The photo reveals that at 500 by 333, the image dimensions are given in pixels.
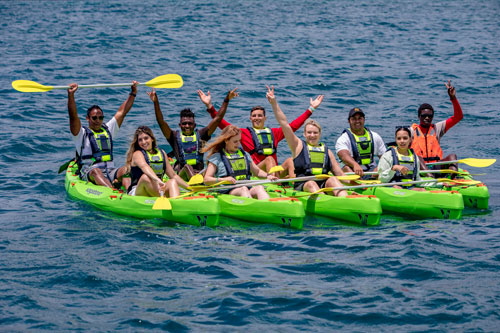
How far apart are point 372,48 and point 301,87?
5028 millimetres

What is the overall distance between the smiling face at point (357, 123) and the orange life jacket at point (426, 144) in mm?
892

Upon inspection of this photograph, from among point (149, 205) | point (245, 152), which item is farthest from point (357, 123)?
point (149, 205)

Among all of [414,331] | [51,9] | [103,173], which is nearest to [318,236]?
[414,331]

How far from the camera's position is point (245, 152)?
30.7ft

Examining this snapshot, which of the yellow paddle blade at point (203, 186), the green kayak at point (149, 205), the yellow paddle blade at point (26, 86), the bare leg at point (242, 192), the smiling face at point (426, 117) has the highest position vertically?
the yellow paddle blade at point (26, 86)

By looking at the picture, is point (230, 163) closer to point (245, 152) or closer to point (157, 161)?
point (245, 152)

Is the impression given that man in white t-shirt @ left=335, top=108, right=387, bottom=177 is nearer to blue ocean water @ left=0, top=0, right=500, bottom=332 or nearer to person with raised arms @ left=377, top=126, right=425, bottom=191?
person with raised arms @ left=377, top=126, right=425, bottom=191

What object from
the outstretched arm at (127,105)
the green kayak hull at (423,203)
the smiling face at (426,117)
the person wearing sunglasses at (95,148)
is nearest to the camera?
the green kayak hull at (423,203)

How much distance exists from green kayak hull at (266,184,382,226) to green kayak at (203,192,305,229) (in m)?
0.50

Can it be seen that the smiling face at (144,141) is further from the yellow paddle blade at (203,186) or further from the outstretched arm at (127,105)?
the outstretched arm at (127,105)

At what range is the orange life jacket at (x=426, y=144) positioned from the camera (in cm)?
1041

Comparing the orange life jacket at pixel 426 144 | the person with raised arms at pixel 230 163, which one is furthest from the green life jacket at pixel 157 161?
the orange life jacket at pixel 426 144

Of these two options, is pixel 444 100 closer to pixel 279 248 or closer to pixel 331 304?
pixel 279 248

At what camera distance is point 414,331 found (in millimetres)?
5828
